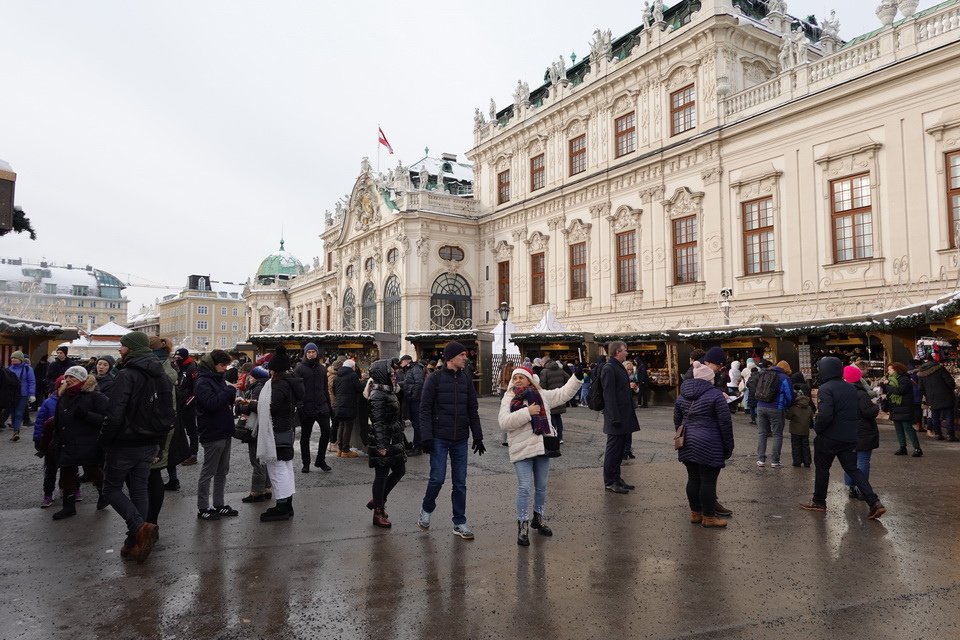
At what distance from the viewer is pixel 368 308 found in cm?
4297

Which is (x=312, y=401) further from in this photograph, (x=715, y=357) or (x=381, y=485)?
(x=715, y=357)

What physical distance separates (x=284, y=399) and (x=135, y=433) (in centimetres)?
161

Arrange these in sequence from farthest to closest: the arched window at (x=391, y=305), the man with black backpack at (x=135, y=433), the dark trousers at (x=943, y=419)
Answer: the arched window at (x=391, y=305) < the dark trousers at (x=943, y=419) < the man with black backpack at (x=135, y=433)

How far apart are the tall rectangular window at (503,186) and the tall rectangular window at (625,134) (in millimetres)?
8390

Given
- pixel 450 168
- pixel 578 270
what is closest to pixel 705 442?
pixel 578 270

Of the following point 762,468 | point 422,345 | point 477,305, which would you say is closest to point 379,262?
point 477,305

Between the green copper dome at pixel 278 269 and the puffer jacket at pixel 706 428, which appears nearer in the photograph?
the puffer jacket at pixel 706 428

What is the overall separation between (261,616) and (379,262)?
37642 millimetres

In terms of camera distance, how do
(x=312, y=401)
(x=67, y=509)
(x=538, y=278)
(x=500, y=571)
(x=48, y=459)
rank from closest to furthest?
(x=500, y=571)
(x=67, y=509)
(x=48, y=459)
(x=312, y=401)
(x=538, y=278)

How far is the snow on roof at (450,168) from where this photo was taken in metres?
44.1

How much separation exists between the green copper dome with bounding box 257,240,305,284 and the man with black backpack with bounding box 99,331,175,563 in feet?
206

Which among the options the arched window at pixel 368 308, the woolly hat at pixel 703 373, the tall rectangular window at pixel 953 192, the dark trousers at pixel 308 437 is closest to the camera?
the woolly hat at pixel 703 373

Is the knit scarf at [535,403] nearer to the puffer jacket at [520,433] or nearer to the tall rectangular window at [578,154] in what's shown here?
the puffer jacket at [520,433]

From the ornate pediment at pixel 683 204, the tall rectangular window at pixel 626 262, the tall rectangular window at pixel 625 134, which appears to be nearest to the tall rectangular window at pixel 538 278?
the tall rectangular window at pixel 626 262
